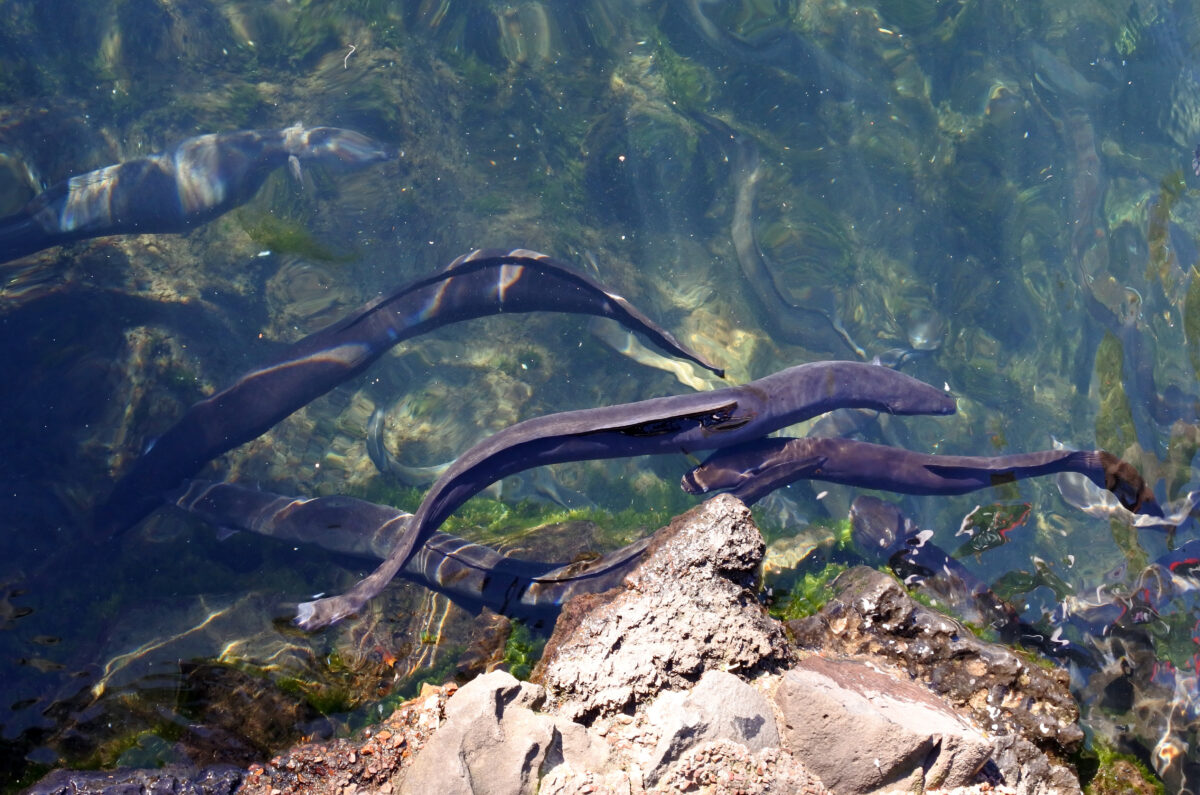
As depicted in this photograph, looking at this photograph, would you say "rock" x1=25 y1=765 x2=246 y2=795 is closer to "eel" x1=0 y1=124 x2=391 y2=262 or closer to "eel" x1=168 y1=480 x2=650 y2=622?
"eel" x1=168 y1=480 x2=650 y2=622

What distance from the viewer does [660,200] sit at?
346 inches

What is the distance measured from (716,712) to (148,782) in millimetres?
2624

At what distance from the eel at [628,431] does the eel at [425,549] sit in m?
0.58

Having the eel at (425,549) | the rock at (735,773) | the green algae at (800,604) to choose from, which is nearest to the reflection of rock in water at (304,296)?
the eel at (425,549)

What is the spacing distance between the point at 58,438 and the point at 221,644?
147 inches

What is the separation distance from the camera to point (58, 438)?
6707mm

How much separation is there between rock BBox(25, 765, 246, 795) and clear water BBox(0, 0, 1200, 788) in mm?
4404

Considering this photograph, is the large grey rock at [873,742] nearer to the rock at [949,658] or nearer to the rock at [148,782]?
the rock at [949,658]

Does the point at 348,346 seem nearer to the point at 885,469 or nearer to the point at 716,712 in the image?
the point at 885,469

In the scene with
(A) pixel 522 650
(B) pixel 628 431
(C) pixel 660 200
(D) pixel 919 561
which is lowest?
(D) pixel 919 561

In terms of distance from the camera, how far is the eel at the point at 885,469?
5281 mm

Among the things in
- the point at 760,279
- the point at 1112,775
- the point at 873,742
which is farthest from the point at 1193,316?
the point at 873,742

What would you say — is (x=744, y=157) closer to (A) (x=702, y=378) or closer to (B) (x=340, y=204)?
(A) (x=702, y=378)

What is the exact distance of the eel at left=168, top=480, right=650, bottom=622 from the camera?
491 cm
